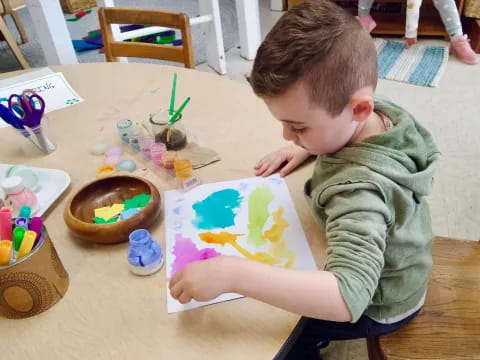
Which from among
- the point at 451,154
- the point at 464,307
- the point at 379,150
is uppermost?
the point at 379,150

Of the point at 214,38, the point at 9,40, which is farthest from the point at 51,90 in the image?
the point at 9,40

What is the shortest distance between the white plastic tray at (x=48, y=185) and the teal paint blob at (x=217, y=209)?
27 centimetres

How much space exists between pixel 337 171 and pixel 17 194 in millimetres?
563

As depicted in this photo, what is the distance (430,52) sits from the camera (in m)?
2.69

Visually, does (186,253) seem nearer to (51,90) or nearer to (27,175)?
(27,175)

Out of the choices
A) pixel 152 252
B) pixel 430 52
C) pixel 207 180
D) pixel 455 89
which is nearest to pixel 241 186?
pixel 207 180

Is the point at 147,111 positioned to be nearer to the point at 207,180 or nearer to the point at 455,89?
the point at 207,180

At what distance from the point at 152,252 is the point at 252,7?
2.22 meters

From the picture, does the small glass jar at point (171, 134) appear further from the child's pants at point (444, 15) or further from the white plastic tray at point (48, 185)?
the child's pants at point (444, 15)

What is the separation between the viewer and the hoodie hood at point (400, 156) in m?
0.65

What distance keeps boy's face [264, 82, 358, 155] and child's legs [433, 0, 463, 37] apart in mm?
2277

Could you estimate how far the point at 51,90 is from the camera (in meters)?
1.19

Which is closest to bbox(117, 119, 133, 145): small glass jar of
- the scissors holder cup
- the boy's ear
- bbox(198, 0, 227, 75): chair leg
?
the scissors holder cup

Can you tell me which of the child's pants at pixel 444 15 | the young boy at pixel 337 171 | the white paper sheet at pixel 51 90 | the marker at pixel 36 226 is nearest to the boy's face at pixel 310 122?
the young boy at pixel 337 171
